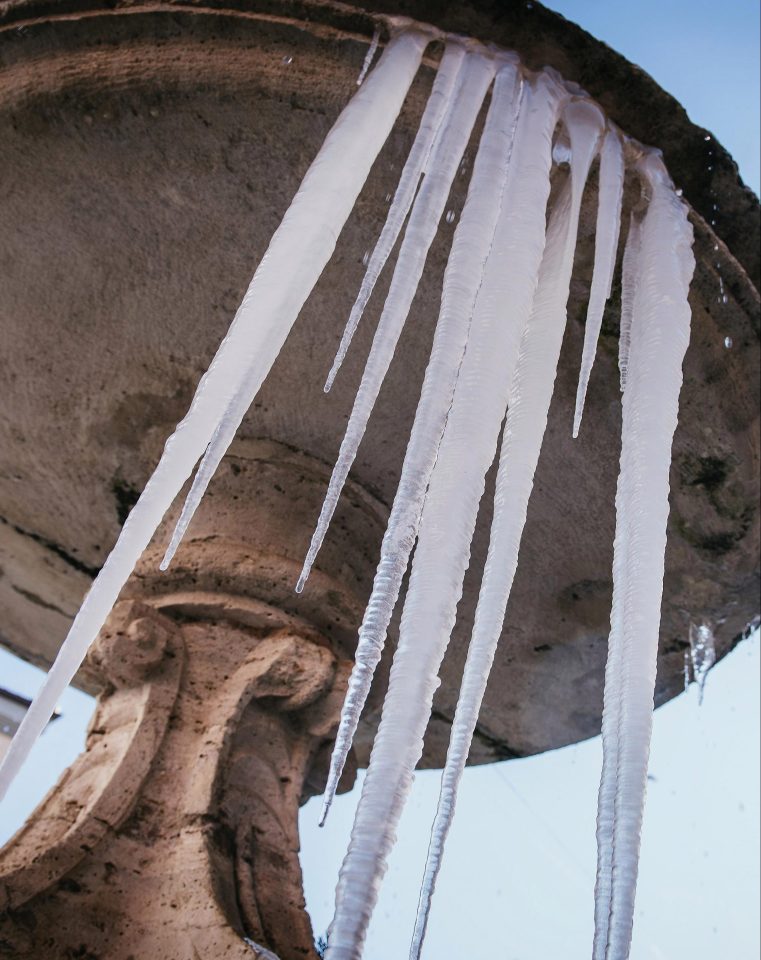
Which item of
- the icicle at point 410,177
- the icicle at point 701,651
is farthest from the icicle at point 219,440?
the icicle at point 701,651

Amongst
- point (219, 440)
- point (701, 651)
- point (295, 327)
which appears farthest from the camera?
point (701, 651)

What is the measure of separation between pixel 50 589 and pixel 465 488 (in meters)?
2.06

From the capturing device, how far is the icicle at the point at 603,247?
93.4 inches

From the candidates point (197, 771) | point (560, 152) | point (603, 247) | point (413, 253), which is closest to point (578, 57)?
point (560, 152)

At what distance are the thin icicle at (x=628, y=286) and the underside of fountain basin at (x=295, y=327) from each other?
0.05 meters

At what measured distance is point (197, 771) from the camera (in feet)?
7.10

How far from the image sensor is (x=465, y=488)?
6.39ft

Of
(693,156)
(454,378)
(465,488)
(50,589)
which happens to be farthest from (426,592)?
(50,589)

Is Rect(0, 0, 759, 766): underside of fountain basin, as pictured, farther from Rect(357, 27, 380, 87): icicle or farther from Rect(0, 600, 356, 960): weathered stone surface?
Rect(0, 600, 356, 960): weathered stone surface

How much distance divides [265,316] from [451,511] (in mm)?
590

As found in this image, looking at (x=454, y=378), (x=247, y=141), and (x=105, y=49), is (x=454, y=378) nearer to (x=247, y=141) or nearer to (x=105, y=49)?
A: (x=247, y=141)

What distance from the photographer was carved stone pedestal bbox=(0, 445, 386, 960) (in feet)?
6.16

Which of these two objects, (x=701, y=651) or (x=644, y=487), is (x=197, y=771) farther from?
(x=701, y=651)

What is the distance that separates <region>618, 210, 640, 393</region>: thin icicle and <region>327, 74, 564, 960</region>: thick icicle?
35cm
